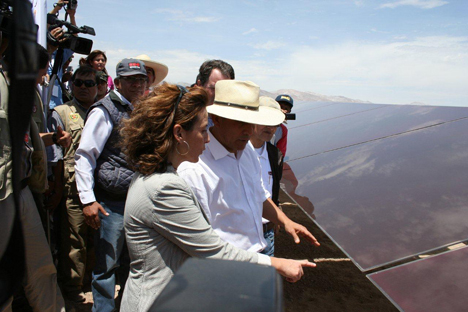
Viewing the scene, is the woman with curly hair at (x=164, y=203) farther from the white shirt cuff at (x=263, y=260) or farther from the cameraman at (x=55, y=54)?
the cameraman at (x=55, y=54)

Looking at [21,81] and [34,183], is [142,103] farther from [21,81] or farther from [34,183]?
[34,183]

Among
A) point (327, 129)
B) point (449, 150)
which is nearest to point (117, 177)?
point (449, 150)

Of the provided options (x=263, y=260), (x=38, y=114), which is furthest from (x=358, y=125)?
(x=263, y=260)

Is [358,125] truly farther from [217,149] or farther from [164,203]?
[164,203]

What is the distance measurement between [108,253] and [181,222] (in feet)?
4.46

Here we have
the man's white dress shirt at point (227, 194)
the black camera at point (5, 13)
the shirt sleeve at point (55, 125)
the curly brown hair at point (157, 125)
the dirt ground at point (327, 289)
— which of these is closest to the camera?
the black camera at point (5, 13)

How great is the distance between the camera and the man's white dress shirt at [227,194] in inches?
67.2

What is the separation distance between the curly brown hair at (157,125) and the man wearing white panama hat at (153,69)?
216cm

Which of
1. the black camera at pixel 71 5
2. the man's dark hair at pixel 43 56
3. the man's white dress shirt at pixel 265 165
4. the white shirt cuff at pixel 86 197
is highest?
the black camera at pixel 71 5

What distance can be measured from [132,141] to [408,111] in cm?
469

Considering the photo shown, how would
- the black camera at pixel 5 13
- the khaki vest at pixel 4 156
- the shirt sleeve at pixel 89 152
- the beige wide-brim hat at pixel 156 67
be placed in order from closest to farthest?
the black camera at pixel 5 13 → the khaki vest at pixel 4 156 → the shirt sleeve at pixel 89 152 → the beige wide-brim hat at pixel 156 67

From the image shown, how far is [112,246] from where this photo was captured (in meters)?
2.40

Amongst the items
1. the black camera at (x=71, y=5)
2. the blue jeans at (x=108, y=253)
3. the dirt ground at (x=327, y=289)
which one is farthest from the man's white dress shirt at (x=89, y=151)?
the black camera at (x=71, y=5)

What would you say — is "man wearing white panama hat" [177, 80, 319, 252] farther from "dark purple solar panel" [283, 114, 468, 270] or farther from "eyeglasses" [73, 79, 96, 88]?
"eyeglasses" [73, 79, 96, 88]
